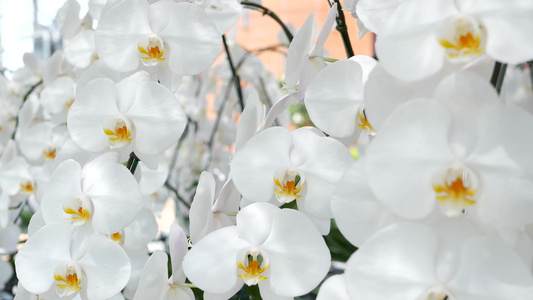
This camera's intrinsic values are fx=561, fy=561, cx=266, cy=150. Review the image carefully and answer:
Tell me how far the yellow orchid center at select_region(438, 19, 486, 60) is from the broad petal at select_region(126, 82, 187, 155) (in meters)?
0.20

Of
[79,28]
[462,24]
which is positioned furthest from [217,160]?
[462,24]

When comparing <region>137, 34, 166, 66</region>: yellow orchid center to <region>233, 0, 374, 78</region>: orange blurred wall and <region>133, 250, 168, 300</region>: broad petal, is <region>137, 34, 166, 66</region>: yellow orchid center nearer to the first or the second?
<region>133, 250, 168, 300</region>: broad petal

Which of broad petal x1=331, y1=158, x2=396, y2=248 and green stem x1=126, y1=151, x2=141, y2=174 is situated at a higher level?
broad petal x1=331, y1=158, x2=396, y2=248

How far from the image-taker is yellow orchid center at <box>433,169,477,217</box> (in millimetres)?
253

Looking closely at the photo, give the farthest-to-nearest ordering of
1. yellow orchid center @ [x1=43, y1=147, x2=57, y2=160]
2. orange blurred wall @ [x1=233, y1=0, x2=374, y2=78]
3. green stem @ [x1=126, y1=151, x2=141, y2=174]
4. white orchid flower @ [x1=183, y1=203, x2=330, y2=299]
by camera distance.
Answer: orange blurred wall @ [x1=233, y1=0, x2=374, y2=78] → yellow orchid center @ [x1=43, y1=147, x2=57, y2=160] → green stem @ [x1=126, y1=151, x2=141, y2=174] → white orchid flower @ [x1=183, y1=203, x2=330, y2=299]

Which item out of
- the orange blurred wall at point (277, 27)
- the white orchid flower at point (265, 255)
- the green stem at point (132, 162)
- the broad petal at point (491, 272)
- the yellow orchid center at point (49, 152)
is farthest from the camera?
the orange blurred wall at point (277, 27)

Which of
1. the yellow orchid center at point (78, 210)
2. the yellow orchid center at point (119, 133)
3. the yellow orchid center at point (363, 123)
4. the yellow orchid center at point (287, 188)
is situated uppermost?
the yellow orchid center at point (363, 123)

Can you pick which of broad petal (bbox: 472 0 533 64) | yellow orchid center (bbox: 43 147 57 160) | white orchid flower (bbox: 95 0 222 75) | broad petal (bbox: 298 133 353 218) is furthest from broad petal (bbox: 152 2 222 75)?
yellow orchid center (bbox: 43 147 57 160)

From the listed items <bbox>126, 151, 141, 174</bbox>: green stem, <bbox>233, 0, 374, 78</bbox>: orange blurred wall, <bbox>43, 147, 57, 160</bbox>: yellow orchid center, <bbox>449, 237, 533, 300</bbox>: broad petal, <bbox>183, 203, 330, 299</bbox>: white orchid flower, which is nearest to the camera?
<bbox>449, 237, 533, 300</bbox>: broad petal

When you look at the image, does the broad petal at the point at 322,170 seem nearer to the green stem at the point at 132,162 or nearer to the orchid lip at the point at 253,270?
the orchid lip at the point at 253,270

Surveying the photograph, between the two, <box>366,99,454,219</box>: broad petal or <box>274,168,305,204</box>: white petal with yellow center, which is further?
<box>274,168,305,204</box>: white petal with yellow center

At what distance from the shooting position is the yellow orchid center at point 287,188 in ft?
1.21

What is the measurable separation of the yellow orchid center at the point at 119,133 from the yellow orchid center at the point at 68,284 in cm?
10

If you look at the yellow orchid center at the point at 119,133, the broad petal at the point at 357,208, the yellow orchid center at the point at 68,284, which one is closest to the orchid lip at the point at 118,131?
the yellow orchid center at the point at 119,133
